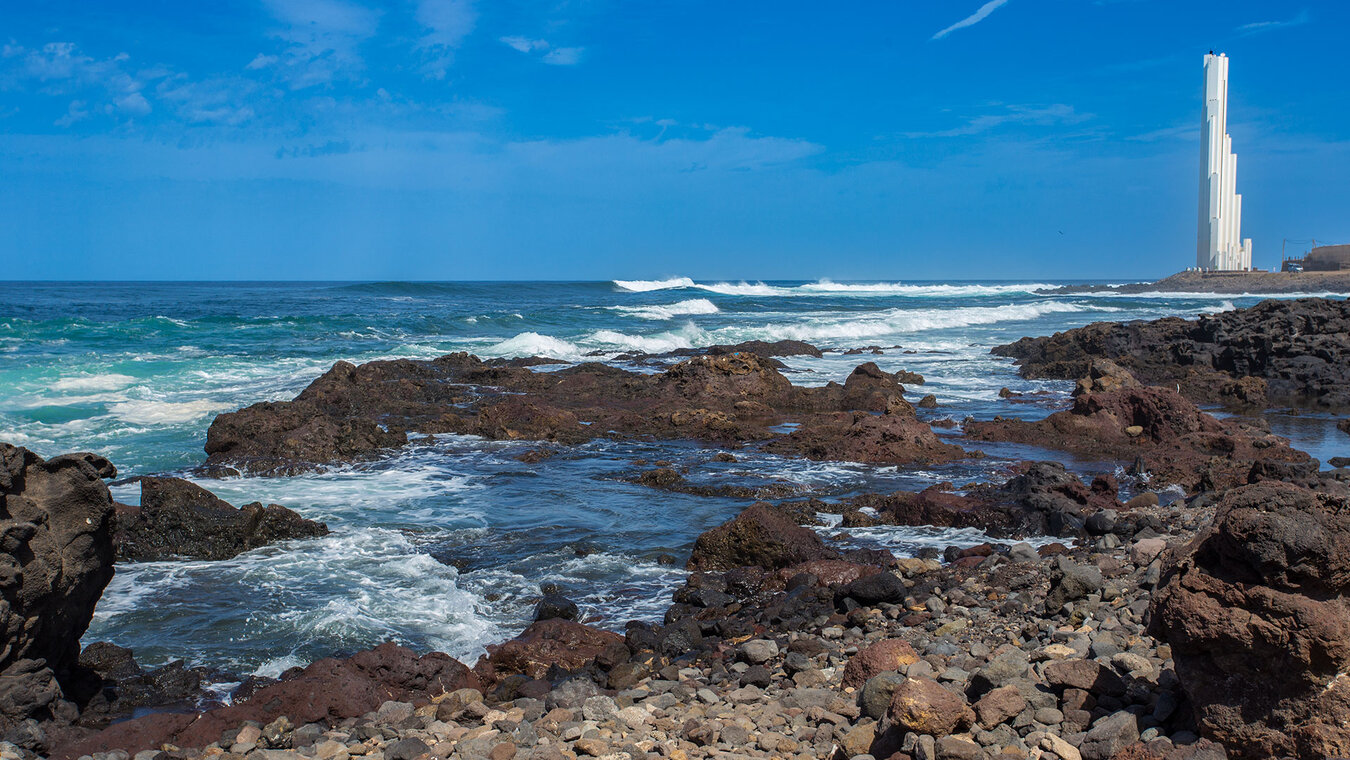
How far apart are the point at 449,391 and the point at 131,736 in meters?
13.1

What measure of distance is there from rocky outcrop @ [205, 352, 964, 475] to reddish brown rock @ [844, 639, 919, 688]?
6956mm

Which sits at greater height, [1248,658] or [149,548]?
[1248,658]

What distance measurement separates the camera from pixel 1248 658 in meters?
3.18

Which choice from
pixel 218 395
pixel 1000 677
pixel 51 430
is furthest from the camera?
pixel 218 395

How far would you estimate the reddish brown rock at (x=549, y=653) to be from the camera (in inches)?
215

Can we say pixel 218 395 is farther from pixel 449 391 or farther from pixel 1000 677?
pixel 1000 677

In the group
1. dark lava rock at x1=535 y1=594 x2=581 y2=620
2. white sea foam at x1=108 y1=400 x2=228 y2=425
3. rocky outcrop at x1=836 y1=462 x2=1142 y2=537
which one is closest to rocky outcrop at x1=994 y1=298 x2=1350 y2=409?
rocky outcrop at x1=836 y1=462 x2=1142 y2=537

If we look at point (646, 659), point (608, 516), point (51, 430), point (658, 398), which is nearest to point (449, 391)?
point (658, 398)

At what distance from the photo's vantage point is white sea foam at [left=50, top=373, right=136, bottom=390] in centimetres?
1875

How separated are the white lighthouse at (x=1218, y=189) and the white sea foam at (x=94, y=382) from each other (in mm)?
82751

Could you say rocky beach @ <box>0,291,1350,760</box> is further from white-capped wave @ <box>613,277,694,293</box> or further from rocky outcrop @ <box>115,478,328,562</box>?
white-capped wave @ <box>613,277,694,293</box>

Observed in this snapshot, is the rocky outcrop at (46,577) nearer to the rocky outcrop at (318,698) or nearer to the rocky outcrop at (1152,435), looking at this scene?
the rocky outcrop at (318,698)

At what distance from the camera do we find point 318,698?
484cm

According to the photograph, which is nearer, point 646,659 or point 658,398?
point 646,659
